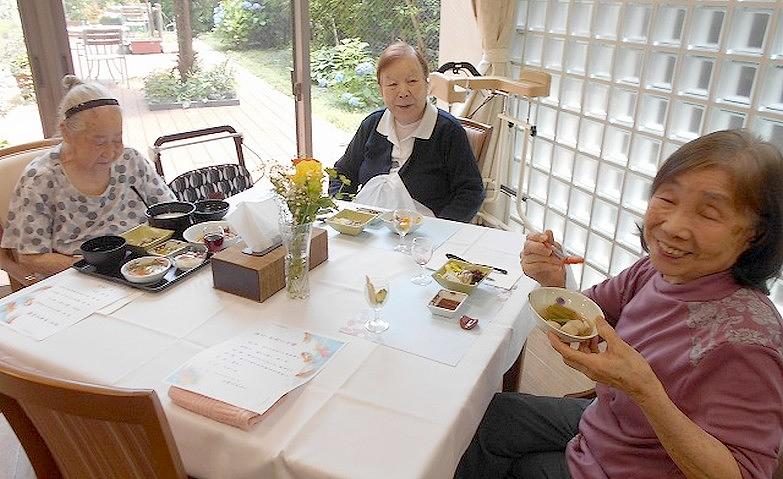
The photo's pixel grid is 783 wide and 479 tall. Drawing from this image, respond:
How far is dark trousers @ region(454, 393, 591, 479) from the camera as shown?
4.33 feet

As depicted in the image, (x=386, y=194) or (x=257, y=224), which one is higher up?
(x=257, y=224)

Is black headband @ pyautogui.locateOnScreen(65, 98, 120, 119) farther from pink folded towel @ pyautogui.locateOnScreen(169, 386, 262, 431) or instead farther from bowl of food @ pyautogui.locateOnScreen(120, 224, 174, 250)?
pink folded towel @ pyautogui.locateOnScreen(169, 386, 262, 431)

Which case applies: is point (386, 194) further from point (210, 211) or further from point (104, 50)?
point (104, 50)

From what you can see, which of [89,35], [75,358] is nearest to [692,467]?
[75,358]

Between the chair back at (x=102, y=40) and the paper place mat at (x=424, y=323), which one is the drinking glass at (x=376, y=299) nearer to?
the paper place mat at (x=424, y=323)

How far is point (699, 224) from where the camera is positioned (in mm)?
994

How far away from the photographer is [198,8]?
3045 millimetres

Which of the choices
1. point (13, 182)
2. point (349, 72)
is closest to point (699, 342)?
point (13, 182)

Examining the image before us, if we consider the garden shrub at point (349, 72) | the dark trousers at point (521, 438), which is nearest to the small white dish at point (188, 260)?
the dark trousers at point (521, 438)

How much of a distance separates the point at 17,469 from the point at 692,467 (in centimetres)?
196

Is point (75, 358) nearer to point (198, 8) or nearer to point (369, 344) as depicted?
point (369, 344)

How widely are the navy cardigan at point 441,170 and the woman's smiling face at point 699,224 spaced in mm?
1221

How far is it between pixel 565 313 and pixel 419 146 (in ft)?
4.23

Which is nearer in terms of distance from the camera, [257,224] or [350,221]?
[257,224]
